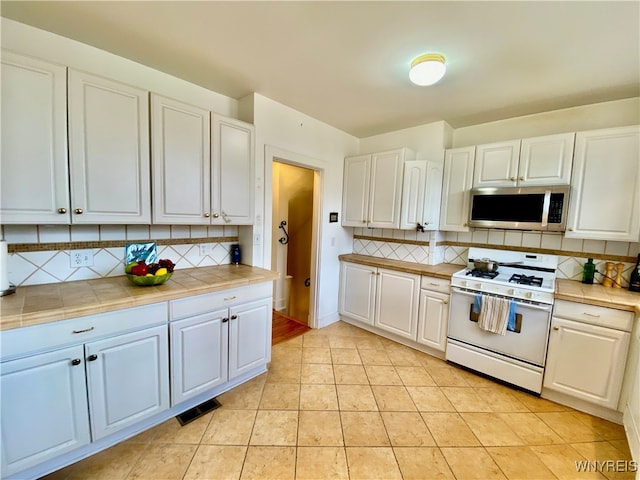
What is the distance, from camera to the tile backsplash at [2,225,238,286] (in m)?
1.63

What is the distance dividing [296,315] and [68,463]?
3225mm

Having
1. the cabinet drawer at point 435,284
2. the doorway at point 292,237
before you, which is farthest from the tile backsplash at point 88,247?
the cabinet drawer at point 435,284

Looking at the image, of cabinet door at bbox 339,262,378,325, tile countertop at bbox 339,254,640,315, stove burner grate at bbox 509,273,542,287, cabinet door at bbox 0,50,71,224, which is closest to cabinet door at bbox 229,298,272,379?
cabinet door at bbox 0,50,71,224

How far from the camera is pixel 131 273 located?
170 cm

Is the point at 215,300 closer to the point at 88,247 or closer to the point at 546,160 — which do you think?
the point at 88,247

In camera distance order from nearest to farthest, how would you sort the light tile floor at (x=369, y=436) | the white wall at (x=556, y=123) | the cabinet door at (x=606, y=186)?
the light tile floor at (x=369, y=436) < the cabinet door at (x=606, y=186) < the white wall at (x=556, y=123)

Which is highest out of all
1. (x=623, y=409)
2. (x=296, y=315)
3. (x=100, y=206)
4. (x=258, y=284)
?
(x=100, y=206)

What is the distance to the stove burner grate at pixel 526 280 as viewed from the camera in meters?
2.28

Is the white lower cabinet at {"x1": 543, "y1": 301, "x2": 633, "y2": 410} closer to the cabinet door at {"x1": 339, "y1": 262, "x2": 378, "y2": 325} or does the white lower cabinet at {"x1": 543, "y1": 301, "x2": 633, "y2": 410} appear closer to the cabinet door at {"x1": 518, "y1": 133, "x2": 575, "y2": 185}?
the cabinet door at {"x1": 518, "y1": 133, "x2": 575, "y2": 185}

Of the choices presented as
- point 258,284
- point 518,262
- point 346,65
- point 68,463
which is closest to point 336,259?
point 258,284

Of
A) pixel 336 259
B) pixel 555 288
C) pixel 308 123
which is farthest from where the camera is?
pixel 336 259

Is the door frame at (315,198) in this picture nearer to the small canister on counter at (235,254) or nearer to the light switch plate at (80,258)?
the small canister on counter at (235,254)

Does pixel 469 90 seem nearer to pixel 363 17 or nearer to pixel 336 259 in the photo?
pixel 363 17

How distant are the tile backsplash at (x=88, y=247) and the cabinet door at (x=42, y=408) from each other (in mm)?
697
